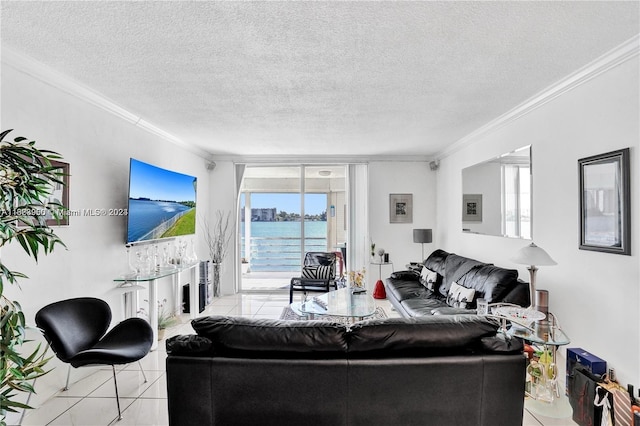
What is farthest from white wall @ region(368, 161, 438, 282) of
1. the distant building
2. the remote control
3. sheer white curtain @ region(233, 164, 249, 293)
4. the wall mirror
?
the remote control

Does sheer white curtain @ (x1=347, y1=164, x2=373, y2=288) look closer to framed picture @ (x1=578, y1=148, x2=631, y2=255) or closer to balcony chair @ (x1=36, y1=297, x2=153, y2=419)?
framed picture @ (x1=578, y1=148, x2=631, y2=255)

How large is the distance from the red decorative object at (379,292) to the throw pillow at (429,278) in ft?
3.37

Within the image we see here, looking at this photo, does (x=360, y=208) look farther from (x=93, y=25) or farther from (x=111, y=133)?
(x=93, y=25)

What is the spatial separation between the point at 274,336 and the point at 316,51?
6.20ft

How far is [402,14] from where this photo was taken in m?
2.01

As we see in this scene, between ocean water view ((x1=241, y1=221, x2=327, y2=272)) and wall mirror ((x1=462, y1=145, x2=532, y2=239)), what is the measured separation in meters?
2.76

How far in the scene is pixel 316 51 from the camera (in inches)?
96.7

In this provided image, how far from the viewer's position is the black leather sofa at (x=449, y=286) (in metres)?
3.34

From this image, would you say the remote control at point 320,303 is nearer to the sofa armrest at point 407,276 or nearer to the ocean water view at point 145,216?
the sofa armrest at point 407,276

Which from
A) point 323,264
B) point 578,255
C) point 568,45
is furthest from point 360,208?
point 568,45

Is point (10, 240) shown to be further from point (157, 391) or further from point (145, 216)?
point (145, 216)

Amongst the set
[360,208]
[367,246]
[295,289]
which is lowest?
[295,289]

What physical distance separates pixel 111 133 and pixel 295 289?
129 inches

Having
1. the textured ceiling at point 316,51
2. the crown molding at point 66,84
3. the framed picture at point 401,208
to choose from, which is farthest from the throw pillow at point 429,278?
the crown molding at point 66,84
